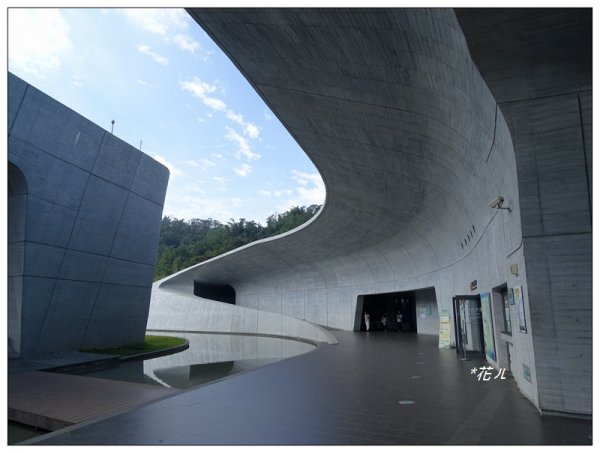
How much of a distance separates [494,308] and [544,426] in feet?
14.9

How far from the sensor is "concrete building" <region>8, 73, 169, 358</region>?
1234 cm

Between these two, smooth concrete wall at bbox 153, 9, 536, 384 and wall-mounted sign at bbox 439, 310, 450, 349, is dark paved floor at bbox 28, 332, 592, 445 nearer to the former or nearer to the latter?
smooth concrete wall at bbox 153, 9, 536, 384

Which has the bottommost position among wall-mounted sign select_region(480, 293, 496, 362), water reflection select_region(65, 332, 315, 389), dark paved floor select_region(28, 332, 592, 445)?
water reflection select_region(65, 332, 315, 389)

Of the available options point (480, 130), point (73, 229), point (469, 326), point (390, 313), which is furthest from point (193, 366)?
point (390, 313)

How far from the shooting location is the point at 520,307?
21.5 ft

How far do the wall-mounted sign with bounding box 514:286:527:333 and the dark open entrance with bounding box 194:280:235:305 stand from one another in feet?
107

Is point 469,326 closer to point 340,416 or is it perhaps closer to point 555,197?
point 555,197

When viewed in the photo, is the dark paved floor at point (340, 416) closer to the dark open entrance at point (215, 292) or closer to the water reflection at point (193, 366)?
the water reflection at point (193, 366)

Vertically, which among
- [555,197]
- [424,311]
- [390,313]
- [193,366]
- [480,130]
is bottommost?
[193,366]

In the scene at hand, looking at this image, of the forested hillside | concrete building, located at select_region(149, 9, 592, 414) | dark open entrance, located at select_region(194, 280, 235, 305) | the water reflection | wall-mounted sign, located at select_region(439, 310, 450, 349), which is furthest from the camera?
the forested hillside

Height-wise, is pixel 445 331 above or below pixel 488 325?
below

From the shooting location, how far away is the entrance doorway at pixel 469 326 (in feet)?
37.5

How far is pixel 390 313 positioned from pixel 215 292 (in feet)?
67.4

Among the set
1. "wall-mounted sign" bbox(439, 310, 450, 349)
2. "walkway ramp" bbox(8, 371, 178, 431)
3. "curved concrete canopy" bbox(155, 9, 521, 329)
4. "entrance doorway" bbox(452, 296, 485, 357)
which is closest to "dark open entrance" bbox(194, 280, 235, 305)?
"curved concrete canopy" bbox(155, 9, 521, 329)
